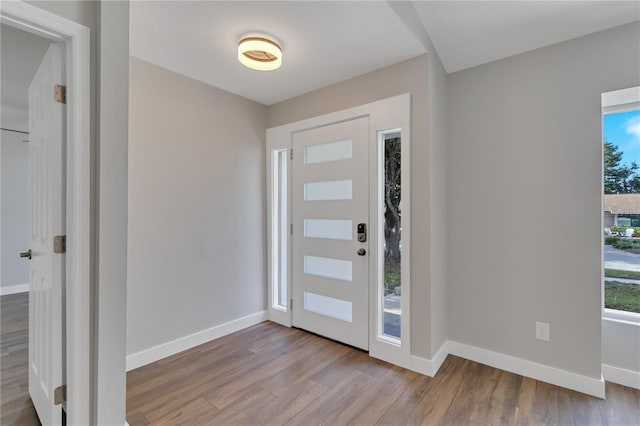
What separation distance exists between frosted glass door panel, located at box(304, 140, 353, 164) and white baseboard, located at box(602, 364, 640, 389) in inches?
101

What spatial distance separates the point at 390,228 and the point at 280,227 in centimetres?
135

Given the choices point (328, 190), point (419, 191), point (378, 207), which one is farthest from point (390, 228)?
point (328, 190)

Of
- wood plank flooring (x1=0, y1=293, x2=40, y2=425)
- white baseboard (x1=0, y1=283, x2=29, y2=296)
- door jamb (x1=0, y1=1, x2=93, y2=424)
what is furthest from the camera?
white baseboard (x1=0, y1=283, x2=29, y2=296)

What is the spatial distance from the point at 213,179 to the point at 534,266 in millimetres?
2896

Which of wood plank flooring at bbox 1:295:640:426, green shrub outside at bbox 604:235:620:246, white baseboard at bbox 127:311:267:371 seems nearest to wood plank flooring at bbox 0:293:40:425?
wood plank flooring at bbox 1:295:640:426

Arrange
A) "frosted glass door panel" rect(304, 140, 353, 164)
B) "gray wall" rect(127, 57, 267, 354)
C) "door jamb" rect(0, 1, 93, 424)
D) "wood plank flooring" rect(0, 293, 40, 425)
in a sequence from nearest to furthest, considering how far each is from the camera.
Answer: "door jamb" rect(0, 1, 93, 424) < "wood plank flooring" rect(0, 293, 40, 425) < "gray wall" rect(127, 57, 267, 354) < "frosted glass door panel" rect(304, 140, 353, 164)

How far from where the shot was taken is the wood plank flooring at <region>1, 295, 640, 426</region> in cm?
180

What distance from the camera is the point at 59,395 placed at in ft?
4.82

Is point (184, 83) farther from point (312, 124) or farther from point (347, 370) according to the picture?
point (347, 370)

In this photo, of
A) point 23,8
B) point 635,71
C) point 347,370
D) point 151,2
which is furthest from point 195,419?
point 635,71

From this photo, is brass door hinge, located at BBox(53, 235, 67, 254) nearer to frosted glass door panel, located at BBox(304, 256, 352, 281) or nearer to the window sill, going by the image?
frosted glass door panel, located at BBox(304, 256, 352, 281)

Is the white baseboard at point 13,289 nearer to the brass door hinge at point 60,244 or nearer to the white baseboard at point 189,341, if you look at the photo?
the white baseboard at point 189,341

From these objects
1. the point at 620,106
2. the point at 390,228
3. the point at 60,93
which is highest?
the point at 620,106

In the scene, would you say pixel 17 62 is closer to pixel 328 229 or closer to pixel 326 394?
pixel 328 229
